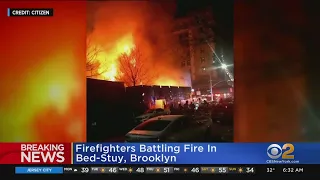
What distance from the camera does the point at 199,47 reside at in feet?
7.00

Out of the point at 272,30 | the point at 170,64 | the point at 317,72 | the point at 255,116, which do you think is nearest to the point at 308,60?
the point at 317,72

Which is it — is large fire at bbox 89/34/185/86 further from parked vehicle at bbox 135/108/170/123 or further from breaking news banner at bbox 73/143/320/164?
breaking news banner at bbox 73/143/320/164

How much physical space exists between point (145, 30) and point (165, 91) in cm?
36

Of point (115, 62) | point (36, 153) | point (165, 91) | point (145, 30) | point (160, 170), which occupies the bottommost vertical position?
point (160, 170)

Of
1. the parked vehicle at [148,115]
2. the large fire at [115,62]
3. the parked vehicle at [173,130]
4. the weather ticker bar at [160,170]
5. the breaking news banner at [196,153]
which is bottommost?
the weather ticker bar at [160,170]

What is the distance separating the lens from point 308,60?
2.08 metres

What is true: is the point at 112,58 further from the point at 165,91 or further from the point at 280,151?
the point at 280,151

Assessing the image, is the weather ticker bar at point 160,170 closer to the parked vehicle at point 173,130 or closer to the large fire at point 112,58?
the parked vehicle at point 173,130

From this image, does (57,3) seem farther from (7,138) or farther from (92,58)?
(7,138)

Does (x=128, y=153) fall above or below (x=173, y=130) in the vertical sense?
below

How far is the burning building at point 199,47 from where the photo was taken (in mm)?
2121

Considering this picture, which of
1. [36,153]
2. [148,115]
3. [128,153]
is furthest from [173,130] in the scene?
[36,153]

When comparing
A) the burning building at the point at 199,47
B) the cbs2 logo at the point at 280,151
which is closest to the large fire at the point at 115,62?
the burning building at the point at 199,47

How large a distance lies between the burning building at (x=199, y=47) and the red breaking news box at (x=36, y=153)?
0.79m
